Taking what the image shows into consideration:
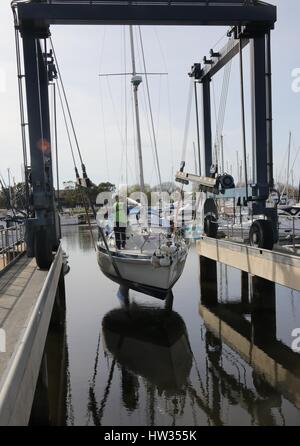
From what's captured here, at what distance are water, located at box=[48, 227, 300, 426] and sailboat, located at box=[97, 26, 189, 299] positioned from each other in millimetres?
1129

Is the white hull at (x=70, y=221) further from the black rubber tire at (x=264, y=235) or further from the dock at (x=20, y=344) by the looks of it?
the dock at (x=20, y=344)

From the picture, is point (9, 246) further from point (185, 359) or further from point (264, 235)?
point (264, 235)

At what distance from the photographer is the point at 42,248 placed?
11148 millimetres

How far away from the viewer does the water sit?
803 centimetres

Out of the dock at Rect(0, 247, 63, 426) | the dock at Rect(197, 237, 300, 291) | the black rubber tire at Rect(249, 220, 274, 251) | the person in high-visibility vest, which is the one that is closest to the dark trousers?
the person in high-visibility vest

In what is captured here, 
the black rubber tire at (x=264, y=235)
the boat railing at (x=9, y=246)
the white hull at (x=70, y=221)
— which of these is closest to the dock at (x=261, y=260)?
the black rubber tire at (x=264, y=235)

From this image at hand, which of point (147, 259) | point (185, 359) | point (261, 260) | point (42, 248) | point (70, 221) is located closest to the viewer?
point (185, 359)

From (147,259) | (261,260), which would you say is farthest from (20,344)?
(147,259)

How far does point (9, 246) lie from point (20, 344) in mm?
Answer: 9690

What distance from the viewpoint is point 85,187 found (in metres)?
11.2

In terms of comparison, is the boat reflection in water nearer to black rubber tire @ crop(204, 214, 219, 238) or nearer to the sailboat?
the sailboat

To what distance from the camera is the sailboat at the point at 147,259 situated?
45.0 ft

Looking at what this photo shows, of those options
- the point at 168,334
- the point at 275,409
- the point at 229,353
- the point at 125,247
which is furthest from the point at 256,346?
the point at 125,247

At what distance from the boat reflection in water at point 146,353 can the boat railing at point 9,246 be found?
3.50 metres
